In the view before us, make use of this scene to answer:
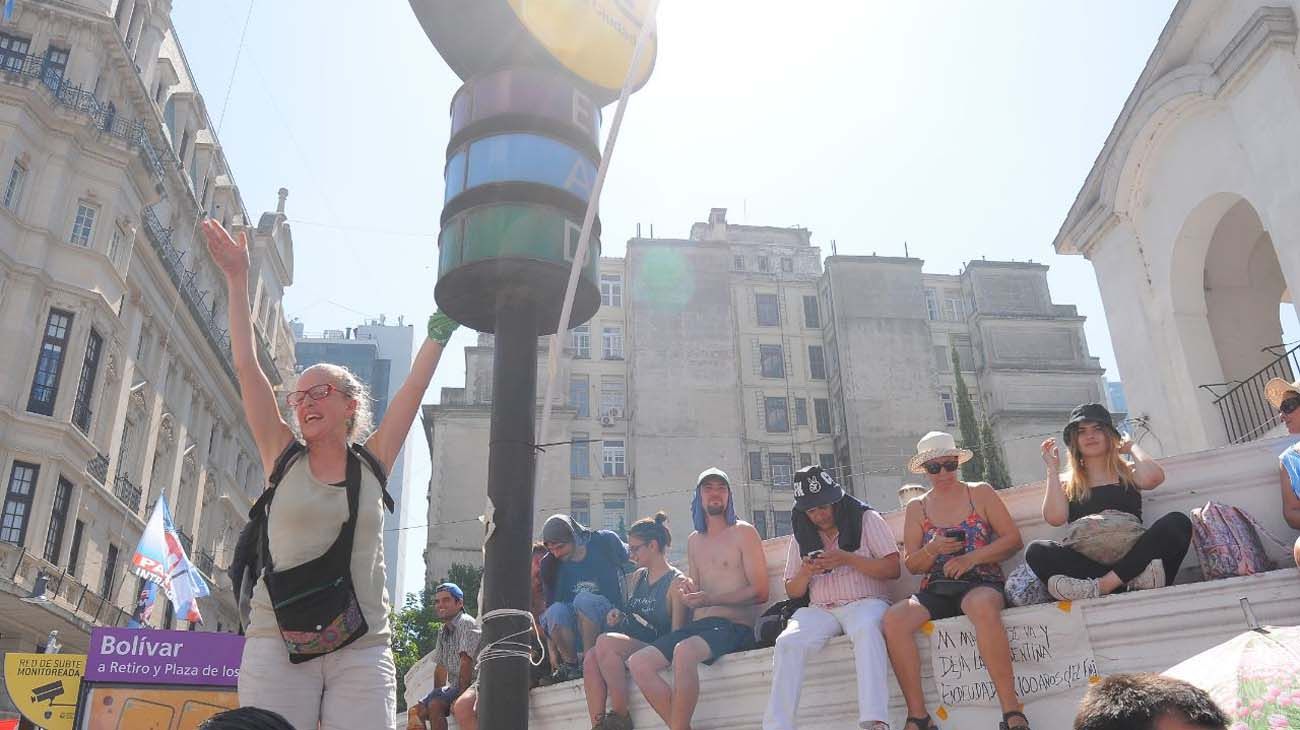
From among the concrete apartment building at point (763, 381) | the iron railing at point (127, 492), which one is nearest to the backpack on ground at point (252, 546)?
the iron railing at point (127, 492)

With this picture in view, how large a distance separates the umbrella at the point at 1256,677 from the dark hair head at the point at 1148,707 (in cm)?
67

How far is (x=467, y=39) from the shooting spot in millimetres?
5277

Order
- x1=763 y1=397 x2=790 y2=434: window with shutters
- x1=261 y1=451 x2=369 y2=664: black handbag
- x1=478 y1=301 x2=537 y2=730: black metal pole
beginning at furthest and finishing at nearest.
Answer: x1=763 y1=397 x2=790 y2=434: window with shutters
x1=478 y1=301 x2=537 y2=730: black metal pole
x1=261 y1=451 x2=369 y2=664: black handbag

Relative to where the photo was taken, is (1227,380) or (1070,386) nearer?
(1227,380)

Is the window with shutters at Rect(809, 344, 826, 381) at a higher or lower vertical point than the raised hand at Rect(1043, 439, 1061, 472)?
higher

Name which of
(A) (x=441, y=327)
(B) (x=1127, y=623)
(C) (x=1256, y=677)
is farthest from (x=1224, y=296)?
(A) (x=441, y=327)

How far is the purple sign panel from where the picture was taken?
9.29m

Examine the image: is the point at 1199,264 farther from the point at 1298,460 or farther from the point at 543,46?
the point at 543,46

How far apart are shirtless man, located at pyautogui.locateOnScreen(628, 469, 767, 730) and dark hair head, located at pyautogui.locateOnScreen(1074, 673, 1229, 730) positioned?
422 centimetres

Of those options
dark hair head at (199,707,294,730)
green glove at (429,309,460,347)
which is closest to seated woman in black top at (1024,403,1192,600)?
green glove at (429,309,460,347)

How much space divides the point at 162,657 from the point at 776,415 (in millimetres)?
41877

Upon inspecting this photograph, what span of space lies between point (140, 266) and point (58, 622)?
40.2 feet

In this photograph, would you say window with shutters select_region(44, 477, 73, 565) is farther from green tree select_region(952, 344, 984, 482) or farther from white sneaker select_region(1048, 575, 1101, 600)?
green tree select_region(952, 344, 984, 482)

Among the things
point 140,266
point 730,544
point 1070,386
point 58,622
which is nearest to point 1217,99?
point 730,544
